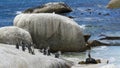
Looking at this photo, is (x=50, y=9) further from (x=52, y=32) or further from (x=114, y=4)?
(x=52, y=32)

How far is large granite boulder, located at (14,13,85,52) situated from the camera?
1239 inches

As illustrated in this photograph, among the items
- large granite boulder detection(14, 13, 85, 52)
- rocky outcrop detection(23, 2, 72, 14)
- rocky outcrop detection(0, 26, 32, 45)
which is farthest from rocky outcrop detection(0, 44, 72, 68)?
rocky outcrop detection(23, 2, 72, 14)

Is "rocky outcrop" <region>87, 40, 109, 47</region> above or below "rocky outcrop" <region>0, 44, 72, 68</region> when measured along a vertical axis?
below

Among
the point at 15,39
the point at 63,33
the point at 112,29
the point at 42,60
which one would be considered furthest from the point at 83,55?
the point at 112,29

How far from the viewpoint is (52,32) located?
3161cm

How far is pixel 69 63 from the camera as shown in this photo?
85.8 ft

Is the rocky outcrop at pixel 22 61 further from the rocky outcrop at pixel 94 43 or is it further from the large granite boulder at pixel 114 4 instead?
the large granite boulder at pixel 114 4

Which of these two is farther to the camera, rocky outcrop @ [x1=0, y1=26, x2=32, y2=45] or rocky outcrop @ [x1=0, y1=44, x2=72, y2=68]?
rocky outcrop @ [x1=0, y1=26, x2=32, y2=45]

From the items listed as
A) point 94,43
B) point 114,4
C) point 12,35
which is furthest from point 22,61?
point 114,4

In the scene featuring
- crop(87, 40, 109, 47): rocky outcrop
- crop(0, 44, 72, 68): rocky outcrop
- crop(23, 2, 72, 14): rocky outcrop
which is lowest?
crop(87, 40, 109, 47): rocky outcrop

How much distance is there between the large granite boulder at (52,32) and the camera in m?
31.5

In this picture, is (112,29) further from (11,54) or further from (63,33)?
(11,54)

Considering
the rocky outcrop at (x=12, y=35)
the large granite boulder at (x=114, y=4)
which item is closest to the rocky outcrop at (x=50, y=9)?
the large granite boulder at (x=114, y=4)

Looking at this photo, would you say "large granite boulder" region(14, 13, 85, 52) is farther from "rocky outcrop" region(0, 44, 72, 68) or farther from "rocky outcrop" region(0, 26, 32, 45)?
"rocky outcrop" region(0, 44, 72, 68)
